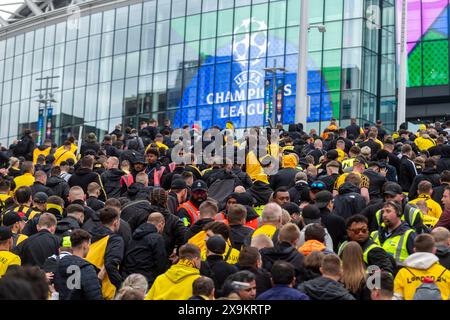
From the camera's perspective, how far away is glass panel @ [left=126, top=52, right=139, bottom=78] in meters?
54.2

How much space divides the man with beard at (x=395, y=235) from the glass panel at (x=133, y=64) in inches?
1770

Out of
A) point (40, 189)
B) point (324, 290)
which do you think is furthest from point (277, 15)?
point (324, 290)

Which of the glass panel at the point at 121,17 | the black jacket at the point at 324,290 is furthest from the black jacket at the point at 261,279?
the glass panel at the point at 121,17

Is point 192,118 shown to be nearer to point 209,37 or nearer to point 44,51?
point 209,37

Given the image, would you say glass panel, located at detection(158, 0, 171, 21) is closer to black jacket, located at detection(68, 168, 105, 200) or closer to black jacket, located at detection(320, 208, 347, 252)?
black jacket, located at detection(68, 168, 105, 200)

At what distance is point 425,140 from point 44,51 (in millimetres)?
43224

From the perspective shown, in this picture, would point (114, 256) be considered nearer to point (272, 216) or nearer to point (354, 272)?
point (272, 216)

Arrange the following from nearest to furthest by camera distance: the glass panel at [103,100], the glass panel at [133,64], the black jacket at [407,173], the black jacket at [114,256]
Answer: the black jacket at [114,256] → the black jacket at [407,173] → the glass panel at [133,64] → the glass panel at [103,100]

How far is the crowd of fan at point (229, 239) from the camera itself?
7977mm

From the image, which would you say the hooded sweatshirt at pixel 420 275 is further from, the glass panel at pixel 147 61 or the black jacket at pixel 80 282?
the glass panel at pixel 147 61

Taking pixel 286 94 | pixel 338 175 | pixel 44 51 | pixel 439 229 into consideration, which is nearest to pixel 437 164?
pixel 338 175

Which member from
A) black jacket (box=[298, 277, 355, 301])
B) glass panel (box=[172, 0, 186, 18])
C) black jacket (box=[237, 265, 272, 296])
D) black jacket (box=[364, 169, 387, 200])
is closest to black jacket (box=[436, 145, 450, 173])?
black jacket (box=[364, 169, 387, 200])

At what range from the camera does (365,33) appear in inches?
1785

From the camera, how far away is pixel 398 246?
31.9ft
